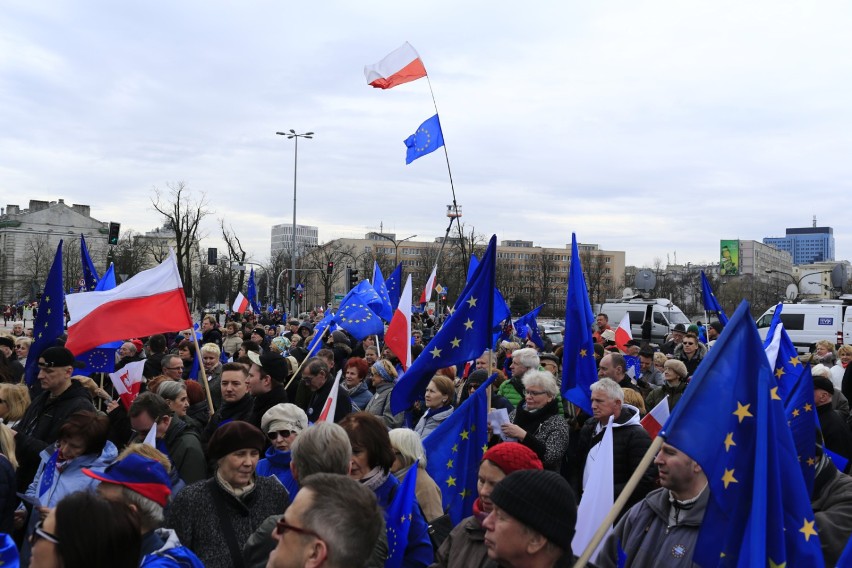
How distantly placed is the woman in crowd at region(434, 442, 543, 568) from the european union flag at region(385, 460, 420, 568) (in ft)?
1.22

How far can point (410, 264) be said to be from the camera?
159 metres

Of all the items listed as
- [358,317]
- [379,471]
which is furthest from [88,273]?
[379,471]

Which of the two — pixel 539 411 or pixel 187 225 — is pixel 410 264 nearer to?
pixel 187 225

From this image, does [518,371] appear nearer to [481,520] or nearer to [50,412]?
[50,412]

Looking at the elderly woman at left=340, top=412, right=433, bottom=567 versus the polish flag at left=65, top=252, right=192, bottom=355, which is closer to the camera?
the elderly woman at left=340, top=412, right=433, bottom=567

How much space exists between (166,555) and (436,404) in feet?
13.0

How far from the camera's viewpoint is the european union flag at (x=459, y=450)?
5.65 m

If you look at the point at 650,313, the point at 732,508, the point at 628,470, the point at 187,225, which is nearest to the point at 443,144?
the point at 628,470

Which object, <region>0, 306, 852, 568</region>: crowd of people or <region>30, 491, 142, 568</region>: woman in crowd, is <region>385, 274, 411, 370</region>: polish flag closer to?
<region>0, 306, 852, 568</region>: crowd of people

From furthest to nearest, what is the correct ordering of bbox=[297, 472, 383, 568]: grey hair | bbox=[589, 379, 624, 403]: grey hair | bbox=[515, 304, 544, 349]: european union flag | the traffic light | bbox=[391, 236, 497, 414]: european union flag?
the traffic light
bbox=[515, 304, 544, 349]: european union flag
bbox=[391, 236, 497, 414]: european union flag
bbox=[589, 379, 624, 403]: grey hair
bbox=[297, 472, 383, 568]: grey hair

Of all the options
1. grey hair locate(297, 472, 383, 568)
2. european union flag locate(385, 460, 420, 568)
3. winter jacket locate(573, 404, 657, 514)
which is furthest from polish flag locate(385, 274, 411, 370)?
grey hair locate(297, 472, 383, 568)

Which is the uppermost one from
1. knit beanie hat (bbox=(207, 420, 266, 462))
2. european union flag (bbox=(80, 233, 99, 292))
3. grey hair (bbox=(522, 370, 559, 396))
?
european union flag (bbox=(80, 233, 99, 292))

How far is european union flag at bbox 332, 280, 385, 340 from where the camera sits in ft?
43.4

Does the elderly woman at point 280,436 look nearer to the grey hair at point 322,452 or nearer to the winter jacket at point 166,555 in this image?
the grey hair at point 322,452
